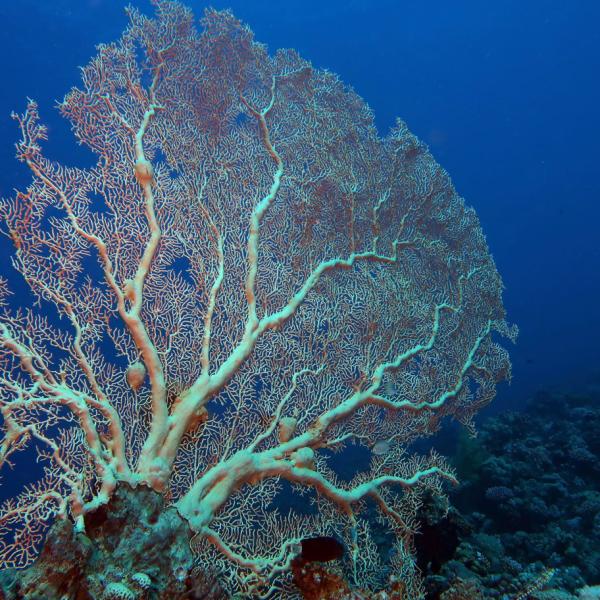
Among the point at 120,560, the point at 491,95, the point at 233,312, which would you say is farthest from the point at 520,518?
the point at 491,95

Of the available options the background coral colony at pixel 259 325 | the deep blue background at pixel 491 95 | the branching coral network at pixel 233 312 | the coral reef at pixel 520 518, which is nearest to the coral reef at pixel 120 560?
the background coral colony at pixel 259 325

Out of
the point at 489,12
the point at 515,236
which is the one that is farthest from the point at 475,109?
the point at 515,236

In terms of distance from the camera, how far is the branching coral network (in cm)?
370

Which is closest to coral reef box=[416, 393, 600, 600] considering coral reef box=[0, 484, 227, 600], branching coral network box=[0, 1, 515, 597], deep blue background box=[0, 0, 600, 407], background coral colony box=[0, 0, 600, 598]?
background coral colony box=[0, 0, 600, 598]

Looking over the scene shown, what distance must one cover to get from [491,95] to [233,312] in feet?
252

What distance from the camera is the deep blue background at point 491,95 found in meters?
30.6

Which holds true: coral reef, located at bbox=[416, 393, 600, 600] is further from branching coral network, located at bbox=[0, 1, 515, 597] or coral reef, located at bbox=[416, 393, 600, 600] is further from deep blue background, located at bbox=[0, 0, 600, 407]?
deep blue background, located at bbox=[0, 0, 600, 407]

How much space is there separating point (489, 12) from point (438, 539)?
75443mm

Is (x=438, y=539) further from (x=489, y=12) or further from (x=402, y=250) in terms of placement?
(x=489, y=12)

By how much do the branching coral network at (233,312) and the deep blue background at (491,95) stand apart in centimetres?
2437

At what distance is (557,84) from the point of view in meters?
68.8

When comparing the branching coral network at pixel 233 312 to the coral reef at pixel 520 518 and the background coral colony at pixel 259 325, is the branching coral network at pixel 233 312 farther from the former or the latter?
the coral reef at pixel 520 518

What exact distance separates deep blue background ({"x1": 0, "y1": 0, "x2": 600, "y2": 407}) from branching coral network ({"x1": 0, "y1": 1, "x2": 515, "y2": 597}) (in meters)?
24.4

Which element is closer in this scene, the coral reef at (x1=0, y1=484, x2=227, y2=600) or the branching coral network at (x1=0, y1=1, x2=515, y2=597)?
the coral reef at (x1=0, y1=484, x2=227, y2=600)
